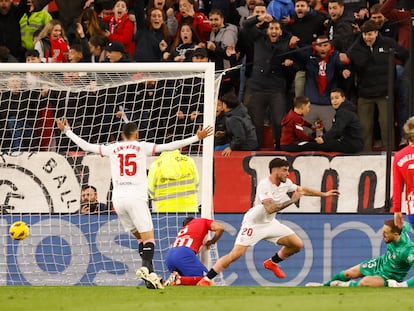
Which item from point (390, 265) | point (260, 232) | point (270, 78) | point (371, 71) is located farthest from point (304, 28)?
point (390, 265)

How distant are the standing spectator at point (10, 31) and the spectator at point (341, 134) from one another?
499 cm

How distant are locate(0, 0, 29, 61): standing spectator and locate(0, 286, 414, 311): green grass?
21.2 ft

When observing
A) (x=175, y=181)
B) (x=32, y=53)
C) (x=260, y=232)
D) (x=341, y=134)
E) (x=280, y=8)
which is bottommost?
(x=260, y=232)

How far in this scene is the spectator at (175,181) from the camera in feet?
53.2

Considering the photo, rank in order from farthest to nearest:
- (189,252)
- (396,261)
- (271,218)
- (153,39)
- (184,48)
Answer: (153,39)
(184,48)
(271,218)
(189,252)
(396,261)

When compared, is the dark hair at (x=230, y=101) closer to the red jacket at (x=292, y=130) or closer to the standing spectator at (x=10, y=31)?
the red jacket at (x=292, y=130)

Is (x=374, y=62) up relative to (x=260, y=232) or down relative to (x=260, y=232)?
up

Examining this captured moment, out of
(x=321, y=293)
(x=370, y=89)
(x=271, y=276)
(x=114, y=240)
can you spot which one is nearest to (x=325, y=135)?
(x=370, y=89)

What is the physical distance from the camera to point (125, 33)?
1925 centimetres

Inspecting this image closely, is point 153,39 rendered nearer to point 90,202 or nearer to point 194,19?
point 194,19

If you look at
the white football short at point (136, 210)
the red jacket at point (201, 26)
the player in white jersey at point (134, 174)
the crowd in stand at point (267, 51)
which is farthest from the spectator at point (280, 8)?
the white football short at point (136, 210)

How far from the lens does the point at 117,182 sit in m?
14.9

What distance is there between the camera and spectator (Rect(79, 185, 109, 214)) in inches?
667

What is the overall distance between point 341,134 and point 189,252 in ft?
11.0
